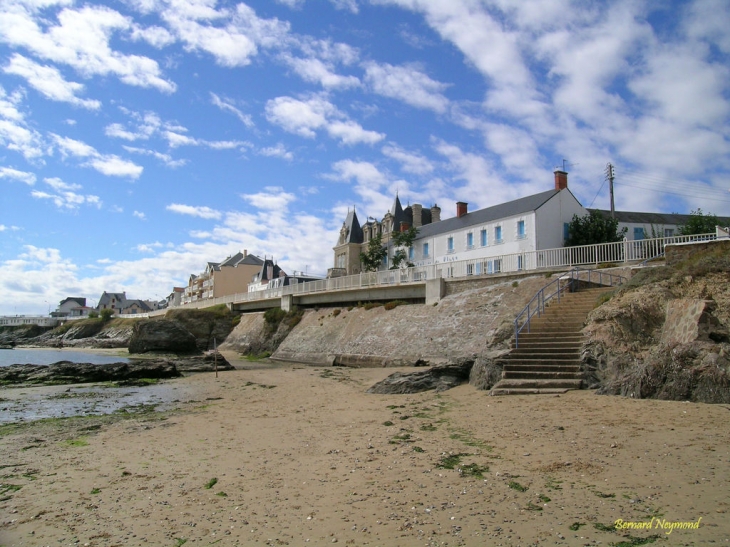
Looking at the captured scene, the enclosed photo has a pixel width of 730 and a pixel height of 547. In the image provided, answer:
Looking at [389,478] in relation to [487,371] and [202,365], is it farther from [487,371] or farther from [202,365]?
[202,365]

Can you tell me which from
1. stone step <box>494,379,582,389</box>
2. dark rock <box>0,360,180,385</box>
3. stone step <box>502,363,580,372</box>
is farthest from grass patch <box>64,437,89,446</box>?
dark rock <box>0,360,180,385</box>

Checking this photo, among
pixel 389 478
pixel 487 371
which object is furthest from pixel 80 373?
pixel 389 478

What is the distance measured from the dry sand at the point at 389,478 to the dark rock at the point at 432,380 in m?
2.93

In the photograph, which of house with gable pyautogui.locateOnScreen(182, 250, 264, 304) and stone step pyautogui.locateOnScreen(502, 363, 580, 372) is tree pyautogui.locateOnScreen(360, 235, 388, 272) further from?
house with gable pyautogui.locateOnScreen(182, 250, 264, 304)

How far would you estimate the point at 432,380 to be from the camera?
13977mm

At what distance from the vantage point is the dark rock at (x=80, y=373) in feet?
69.8

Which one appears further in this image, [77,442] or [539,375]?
[539,375]

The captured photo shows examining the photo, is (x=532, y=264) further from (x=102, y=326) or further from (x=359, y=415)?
(x=102, y=326)

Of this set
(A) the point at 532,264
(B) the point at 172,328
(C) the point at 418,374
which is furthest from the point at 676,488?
(B) the point at 172,328

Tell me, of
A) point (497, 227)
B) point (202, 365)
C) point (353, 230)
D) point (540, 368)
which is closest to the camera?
point (540, 368)

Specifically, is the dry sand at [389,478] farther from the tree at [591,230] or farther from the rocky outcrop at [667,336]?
the tree at [591,230]

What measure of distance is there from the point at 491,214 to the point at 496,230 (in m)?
2.71

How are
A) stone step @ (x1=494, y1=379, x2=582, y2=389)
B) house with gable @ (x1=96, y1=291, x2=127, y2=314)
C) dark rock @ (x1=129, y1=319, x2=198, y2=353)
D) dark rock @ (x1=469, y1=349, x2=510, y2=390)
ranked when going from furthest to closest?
house with gable @ (x1=96, y1=291, x2=127, y2=314), dark rock @ (x1=129, y1=319, x2=198, y2=353), dark rock @ (x1=469, y1=349, x2=510, y2=390), stone step @ (x1=494, y1=379, x2=582, y2=389)

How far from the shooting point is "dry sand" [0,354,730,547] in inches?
184
